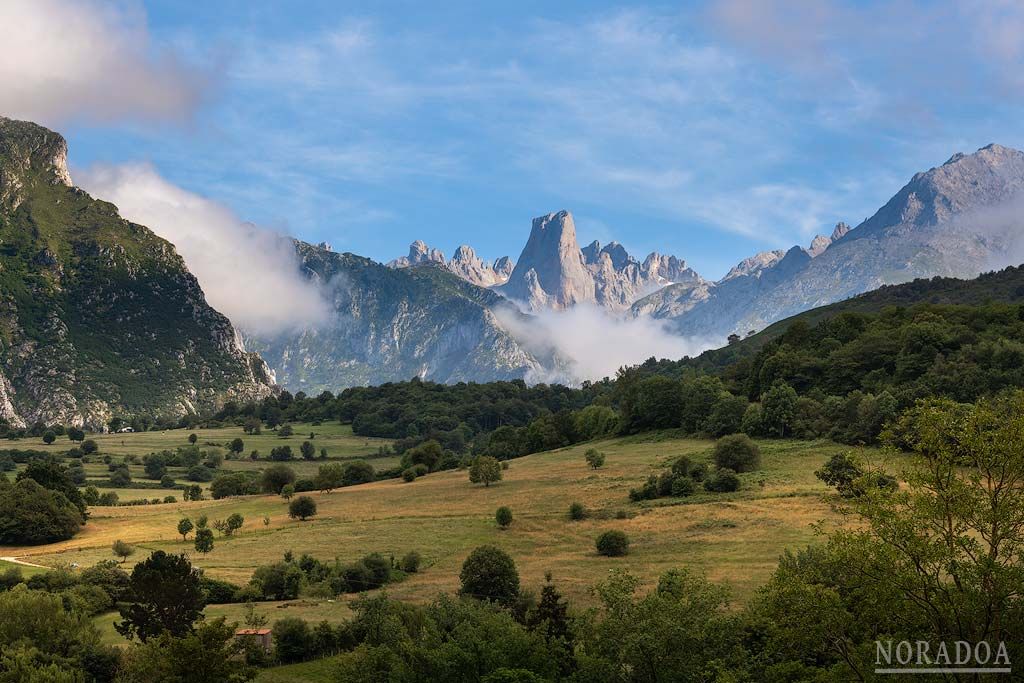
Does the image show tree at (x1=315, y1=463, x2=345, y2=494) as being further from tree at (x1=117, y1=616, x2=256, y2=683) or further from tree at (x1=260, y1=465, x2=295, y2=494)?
tree at (x1=117, y1=616, x2=256, y2=683)

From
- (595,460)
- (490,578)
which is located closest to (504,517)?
(490,578)

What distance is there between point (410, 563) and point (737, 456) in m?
45.4

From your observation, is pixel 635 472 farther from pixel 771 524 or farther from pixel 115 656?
pixel 115 656

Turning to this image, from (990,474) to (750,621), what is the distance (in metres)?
13.7

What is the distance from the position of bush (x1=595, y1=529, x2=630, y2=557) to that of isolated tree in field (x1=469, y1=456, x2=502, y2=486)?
43.9 metres

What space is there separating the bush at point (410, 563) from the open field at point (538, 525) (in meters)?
1.11

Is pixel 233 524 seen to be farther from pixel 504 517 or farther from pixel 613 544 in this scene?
pixel 613 544

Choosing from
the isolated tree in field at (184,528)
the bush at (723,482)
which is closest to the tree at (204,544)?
the isolated tree in field at (184,528)

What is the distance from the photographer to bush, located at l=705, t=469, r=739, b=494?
8338 cm

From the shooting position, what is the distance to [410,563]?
65.7 metres

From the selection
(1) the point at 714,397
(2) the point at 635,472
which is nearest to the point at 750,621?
(2) the point at 635,472

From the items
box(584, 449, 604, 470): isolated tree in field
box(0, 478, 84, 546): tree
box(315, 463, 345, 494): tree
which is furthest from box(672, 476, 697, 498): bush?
box(0, 478, 84, 546): tree

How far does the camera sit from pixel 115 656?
43.4 metres

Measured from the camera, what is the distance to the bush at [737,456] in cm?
9269
